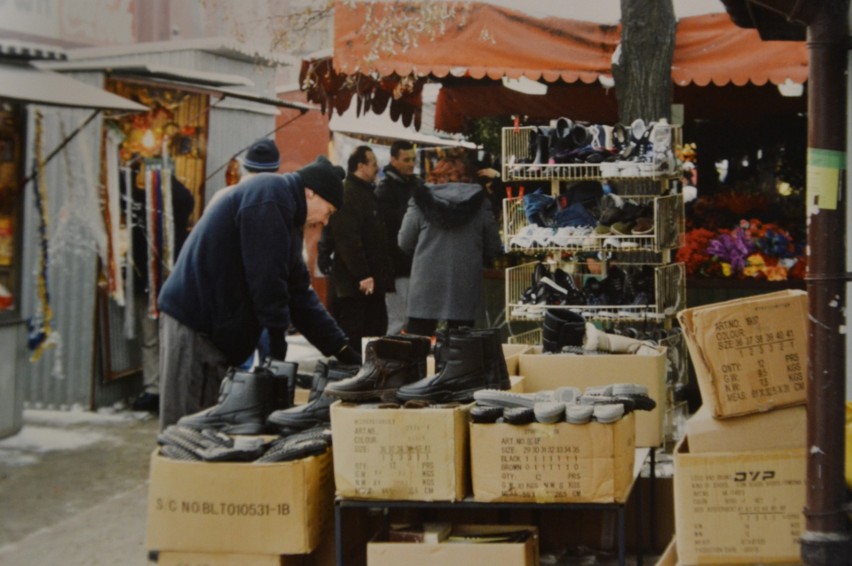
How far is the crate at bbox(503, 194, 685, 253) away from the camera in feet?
24.5

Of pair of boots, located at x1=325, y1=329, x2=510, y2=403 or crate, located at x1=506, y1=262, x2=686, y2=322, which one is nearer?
pair of boots, located at x1=325, y1=329, x2=510, y2=403

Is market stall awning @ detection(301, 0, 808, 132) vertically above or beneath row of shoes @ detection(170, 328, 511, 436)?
above

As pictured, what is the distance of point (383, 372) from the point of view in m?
4.98

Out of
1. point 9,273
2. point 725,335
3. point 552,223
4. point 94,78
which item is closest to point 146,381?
point 9,273

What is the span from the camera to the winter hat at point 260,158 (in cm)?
634

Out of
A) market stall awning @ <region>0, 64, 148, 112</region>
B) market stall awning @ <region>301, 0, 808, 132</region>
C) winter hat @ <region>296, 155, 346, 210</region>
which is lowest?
winter hat @ <region>296, 155, 346, 210</region>

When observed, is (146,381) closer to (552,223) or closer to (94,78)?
(94,78)

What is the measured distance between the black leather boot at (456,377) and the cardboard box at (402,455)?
8.9 inches

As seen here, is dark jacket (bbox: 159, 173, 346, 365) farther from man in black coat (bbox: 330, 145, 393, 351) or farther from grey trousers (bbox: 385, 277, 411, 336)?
grey trousers (bbox: 385, 277, 411, 336)

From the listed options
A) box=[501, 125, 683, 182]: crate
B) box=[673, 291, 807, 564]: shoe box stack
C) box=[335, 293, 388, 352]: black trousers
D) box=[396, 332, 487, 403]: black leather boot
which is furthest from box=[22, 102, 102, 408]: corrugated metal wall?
box=[673, 291, 807, 564]: shoe box stack

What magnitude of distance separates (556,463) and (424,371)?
2.98 ft

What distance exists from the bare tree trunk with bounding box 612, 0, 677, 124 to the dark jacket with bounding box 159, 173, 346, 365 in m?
3.60

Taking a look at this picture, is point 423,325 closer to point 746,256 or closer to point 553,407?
point 746,256

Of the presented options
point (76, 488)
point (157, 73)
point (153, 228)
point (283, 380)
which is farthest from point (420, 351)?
point (153, 228)
